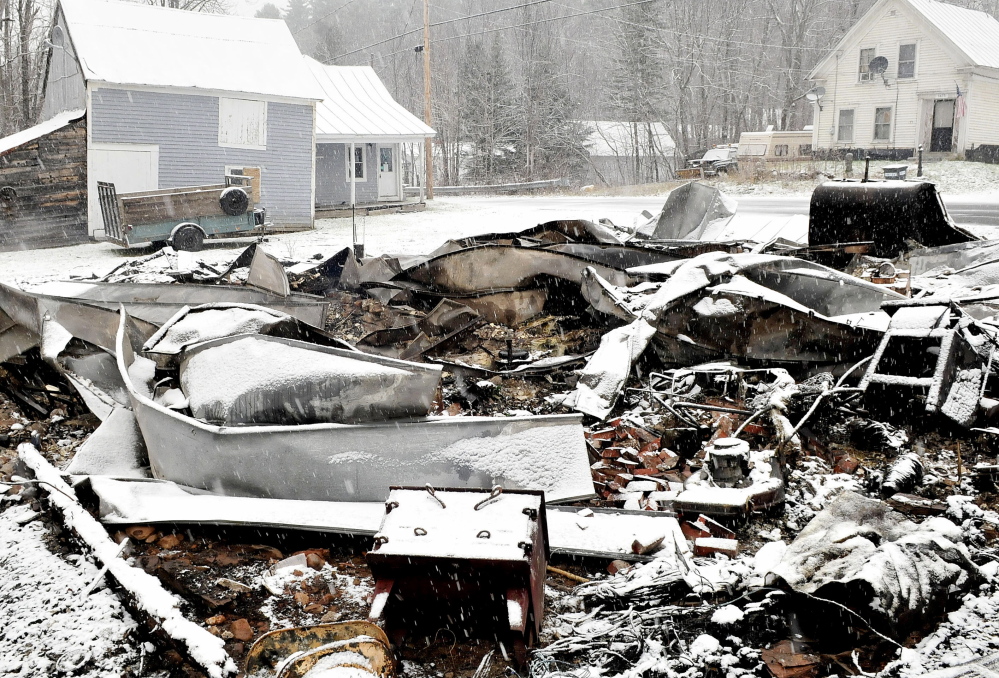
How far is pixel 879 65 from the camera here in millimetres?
29750

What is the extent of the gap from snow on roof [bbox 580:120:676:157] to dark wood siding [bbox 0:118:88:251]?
2869 cm

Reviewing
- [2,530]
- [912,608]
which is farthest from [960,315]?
[2,530]

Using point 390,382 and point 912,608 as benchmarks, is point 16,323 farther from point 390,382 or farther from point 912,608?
point 912,608

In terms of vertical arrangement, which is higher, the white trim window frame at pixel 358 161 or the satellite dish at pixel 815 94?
the satellite dish at pixel 815 94

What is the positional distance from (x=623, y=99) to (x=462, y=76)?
8815 mm

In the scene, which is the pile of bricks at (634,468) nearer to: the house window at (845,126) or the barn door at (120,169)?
the barn door at (120,169)

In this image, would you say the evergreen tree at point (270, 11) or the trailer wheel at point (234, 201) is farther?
the evergreen tree at point (270, 11)

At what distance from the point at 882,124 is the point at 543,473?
1242 inches

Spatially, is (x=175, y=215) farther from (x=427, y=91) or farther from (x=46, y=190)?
(x=427, y=91)

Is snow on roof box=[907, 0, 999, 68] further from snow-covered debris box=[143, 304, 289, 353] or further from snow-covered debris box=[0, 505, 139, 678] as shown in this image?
snow-covered debris box=[0, 505, 139, 678]

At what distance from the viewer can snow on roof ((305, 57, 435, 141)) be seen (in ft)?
72.2

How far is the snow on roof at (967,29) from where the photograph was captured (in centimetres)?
2778

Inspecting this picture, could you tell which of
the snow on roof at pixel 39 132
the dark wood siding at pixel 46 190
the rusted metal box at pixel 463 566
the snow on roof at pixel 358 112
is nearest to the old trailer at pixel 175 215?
the dark wood siding at pixel 46 190

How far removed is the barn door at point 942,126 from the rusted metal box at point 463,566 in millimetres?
31960
